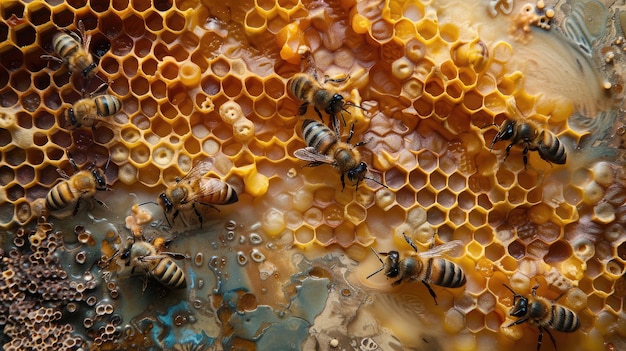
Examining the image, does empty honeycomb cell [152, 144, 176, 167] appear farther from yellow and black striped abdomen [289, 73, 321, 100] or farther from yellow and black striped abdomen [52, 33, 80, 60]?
yellow and black striped abdomen [289, 73, 321, 100]

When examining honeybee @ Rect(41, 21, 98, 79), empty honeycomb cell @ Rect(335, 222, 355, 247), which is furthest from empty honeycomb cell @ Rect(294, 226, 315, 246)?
honeybee @ Rect(41, 21, 98, 79)

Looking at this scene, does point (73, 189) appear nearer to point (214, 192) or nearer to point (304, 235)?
point (214, 192)

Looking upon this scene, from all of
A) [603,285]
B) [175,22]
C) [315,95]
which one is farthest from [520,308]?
[175,22]

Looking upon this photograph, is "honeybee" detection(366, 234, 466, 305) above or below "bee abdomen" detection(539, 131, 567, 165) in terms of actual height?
below

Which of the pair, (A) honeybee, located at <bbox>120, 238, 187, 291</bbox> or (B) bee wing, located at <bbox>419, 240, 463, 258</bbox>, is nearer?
(A) honeybee, located at <bbox>120, 238, 187, 291</bbox>

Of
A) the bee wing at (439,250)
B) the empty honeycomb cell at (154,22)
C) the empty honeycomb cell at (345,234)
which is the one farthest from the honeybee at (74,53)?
the bee wing at (439,250)

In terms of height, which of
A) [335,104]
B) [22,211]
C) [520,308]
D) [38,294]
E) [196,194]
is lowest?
[38,294]

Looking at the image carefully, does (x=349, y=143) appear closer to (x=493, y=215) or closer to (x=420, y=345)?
(x=493, y=215)
